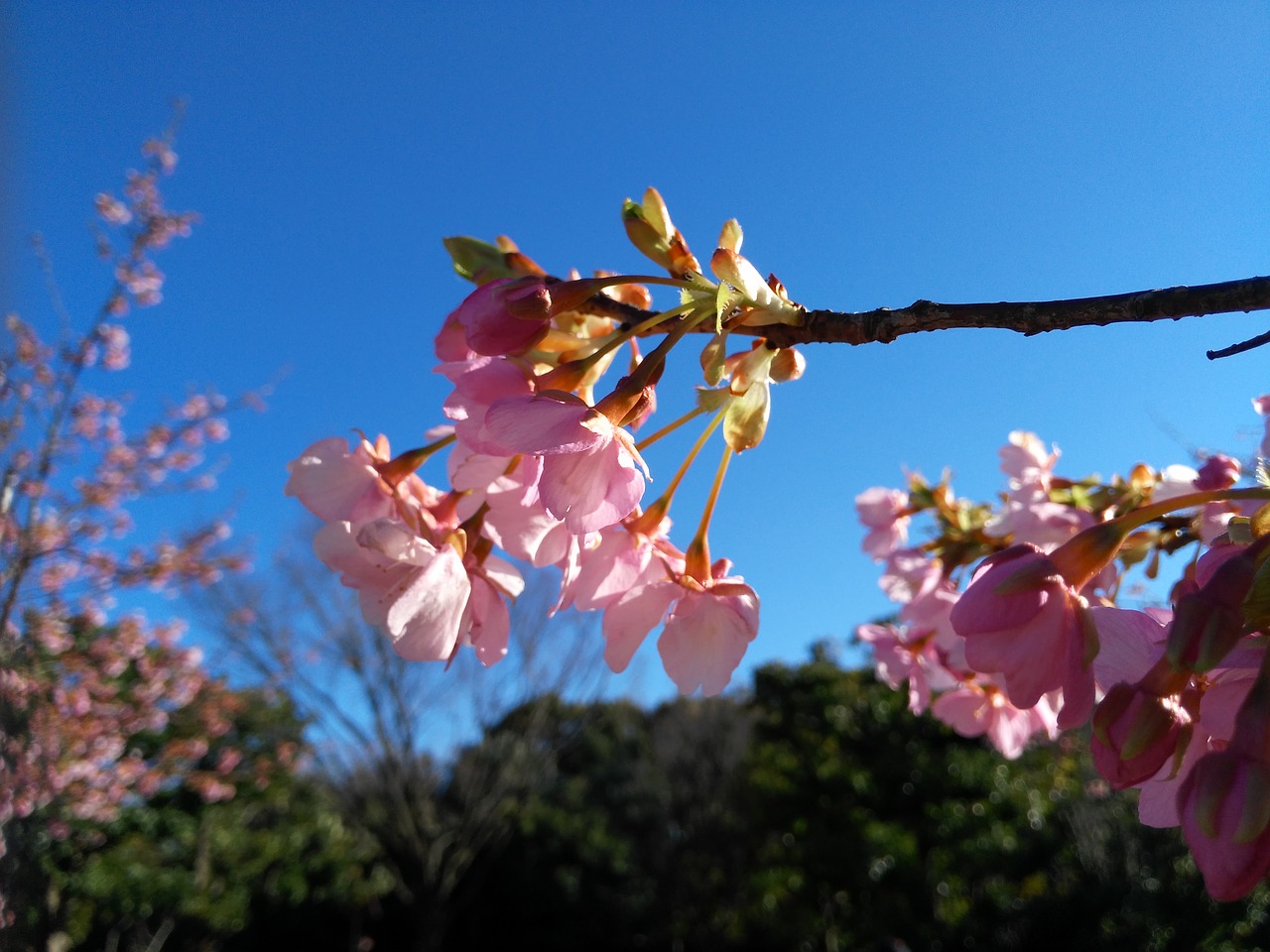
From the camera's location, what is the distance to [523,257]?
1.73 feet

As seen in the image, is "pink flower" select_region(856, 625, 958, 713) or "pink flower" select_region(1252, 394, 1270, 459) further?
"pink flower" select_region(856, 625, 958, 713)

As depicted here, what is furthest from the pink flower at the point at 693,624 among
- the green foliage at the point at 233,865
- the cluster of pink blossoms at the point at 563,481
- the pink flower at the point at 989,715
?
the green foliage at the point at 233,865

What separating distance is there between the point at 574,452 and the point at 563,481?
0.05 feet

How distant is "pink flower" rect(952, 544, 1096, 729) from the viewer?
35 cm

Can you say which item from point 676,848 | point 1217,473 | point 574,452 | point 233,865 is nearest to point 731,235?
point 574,452

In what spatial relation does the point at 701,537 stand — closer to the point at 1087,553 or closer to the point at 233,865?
the point at 1087,553

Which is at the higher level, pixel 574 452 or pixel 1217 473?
pixel 1217 473

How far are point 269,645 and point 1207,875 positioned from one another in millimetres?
7270

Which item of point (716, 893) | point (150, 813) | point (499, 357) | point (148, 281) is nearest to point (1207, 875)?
point (499, 357)

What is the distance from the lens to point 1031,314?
13.9 inches

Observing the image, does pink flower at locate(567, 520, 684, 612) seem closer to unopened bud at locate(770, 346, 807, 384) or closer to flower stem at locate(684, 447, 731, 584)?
flower stem at locate(684, 447, 731, 584)

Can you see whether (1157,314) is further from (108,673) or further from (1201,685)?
(108,673)

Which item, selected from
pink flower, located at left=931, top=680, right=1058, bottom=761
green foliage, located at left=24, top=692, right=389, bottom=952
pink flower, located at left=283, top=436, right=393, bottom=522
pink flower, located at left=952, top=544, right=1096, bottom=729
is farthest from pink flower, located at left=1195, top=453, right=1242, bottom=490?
green foliage, located at left=24, top=692, right=389, bottom=952

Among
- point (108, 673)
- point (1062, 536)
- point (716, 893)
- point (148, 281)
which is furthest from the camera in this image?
point (716, 893)
